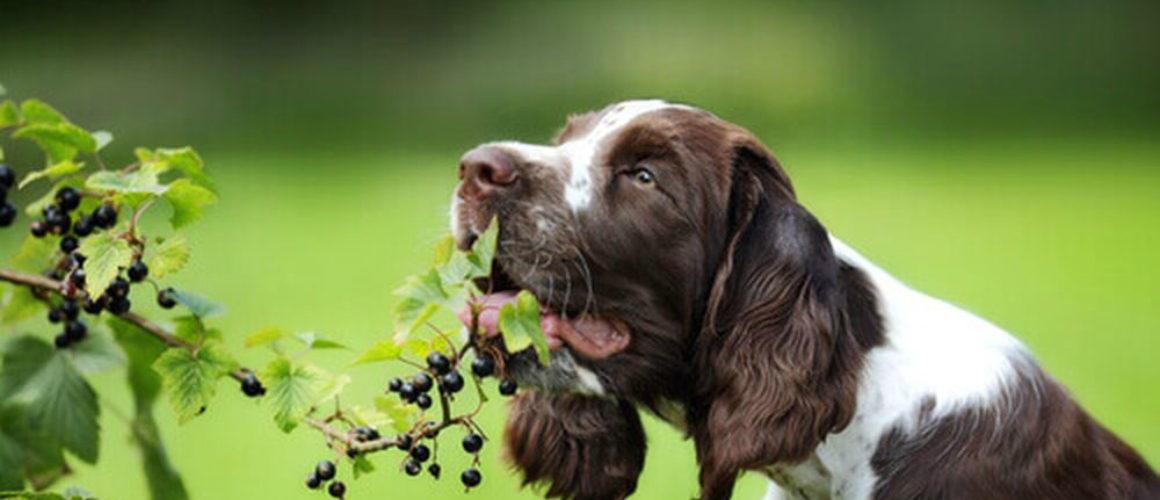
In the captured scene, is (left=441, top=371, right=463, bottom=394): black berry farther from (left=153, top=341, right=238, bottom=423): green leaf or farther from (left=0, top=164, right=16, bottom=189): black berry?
(left=0, top=164, right=16, bottom=189): black berry


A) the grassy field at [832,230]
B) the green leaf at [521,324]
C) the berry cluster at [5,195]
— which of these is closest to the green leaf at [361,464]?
the green leaf at [521,324]

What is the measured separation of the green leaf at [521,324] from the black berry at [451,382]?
0.28ft

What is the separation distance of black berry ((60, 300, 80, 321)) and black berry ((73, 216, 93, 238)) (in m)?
0.18

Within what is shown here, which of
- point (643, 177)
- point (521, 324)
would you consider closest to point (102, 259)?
point (521, 324)

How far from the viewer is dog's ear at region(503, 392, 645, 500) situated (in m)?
3.46

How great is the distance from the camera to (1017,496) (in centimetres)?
315

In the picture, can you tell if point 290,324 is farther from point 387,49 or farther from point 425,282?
point 387,49

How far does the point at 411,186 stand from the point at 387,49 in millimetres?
3081

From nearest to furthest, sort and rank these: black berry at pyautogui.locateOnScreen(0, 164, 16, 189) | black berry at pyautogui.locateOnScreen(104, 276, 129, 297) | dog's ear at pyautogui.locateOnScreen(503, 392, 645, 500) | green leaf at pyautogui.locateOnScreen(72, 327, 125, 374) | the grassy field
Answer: black berry at pyautogui.locateOnScreen(104, 276, 129, 297)
black berry at pyautogui.locateOnScreen(0, 164, 16, 189)
green leaf at pyautogui.locateOnScreen(72, 327, 125, 374)
dog's ear at pyautogui.locateOnScreen(503, 392, 645, 500)
the grassy field

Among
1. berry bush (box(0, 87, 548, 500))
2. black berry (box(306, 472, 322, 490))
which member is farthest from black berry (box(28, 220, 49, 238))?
black berry (box(306, 472, 322, 490))

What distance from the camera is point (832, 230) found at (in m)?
8.44

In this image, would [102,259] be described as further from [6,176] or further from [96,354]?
[96,354]

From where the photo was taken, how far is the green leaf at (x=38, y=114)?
306 cm

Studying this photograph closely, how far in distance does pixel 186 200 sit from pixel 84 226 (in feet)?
0.52
